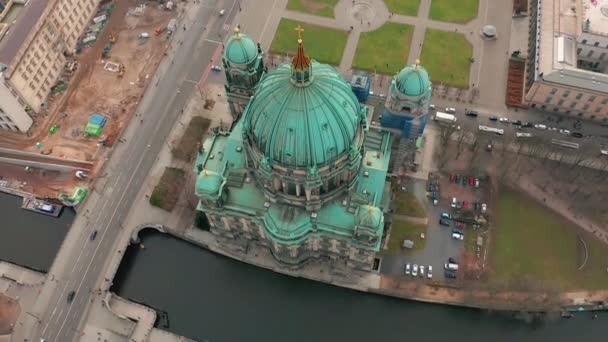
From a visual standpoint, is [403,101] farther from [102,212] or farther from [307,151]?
[102,212]

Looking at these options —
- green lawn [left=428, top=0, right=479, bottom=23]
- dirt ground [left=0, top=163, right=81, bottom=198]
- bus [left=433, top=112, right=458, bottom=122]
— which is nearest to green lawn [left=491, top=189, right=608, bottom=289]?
bus [left=433, top=112, right=458, bottom=122]

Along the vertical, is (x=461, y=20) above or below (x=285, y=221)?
above

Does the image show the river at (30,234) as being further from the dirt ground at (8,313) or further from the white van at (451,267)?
the white van at (451,267)

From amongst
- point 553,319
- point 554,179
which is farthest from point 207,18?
point 553,319

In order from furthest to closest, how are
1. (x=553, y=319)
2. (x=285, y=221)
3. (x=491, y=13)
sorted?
1. (x=491, y=13)
2. (x=553, y=319)
3. (x=285, y=221)

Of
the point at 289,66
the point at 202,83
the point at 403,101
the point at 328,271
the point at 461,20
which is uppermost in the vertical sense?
the point at 461,20

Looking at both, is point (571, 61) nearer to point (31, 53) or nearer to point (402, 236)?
point (402, 236)

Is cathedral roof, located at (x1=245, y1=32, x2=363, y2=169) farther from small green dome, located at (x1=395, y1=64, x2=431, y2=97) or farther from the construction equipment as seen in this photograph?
the construction equipment
